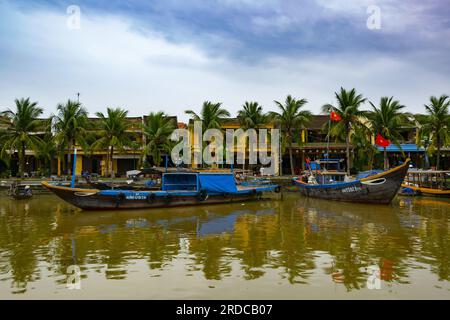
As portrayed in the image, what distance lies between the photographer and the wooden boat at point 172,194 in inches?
781

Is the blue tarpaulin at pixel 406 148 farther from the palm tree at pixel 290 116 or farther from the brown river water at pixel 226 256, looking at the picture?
the brown river water at pixel 226 256

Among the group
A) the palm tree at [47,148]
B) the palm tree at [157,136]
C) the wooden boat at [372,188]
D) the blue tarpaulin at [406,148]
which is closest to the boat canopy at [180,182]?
the wooden boat at [372,188]

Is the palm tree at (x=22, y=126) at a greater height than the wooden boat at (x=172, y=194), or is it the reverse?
the palm tree at (x=22, y=126)

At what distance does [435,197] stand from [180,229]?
21.5 metres

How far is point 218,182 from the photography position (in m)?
24.1

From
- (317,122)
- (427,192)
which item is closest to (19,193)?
(427,192)

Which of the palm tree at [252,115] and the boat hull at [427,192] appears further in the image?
the palm tree at [252,115]

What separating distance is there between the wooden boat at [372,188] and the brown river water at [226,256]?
164 inches

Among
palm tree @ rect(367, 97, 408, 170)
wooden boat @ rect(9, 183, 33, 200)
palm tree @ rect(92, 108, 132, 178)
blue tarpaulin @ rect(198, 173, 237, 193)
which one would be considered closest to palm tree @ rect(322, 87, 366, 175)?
palm tree @ rect(367, 97, 408, 170)

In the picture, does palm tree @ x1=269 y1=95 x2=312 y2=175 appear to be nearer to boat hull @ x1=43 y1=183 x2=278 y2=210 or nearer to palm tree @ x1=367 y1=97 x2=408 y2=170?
palm tree @ x1=367 y1=97 x2=408 y2=170

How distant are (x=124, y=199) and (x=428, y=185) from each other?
23195mm

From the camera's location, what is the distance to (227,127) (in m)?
43.2
